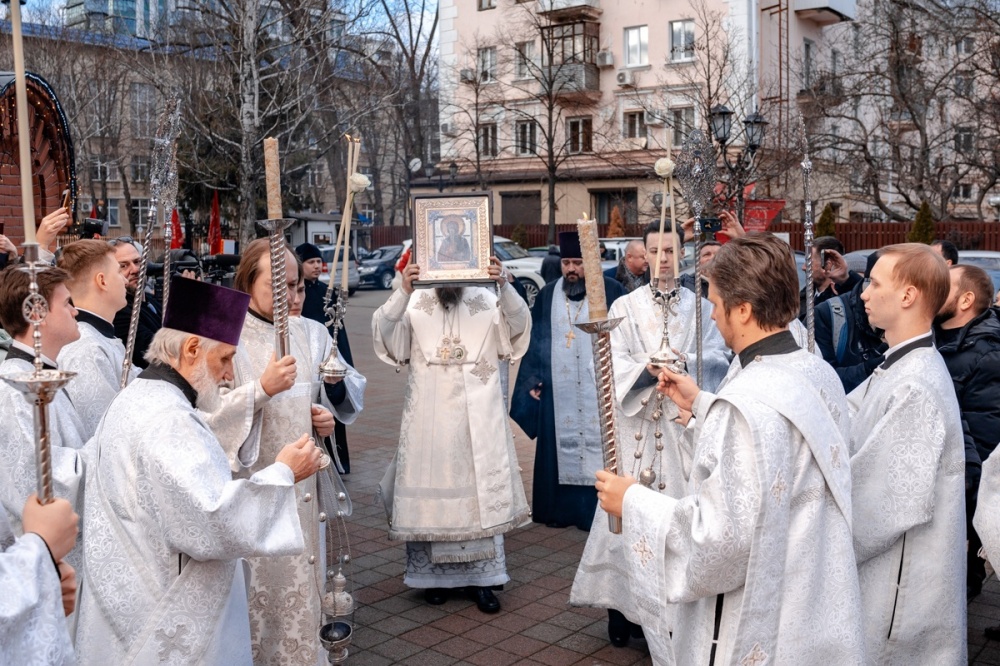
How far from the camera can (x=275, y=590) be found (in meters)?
4.38

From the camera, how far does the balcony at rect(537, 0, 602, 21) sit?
118ft

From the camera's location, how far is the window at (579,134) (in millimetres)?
36875

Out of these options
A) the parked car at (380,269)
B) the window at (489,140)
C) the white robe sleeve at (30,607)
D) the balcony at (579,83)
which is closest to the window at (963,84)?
the balcony at (579,83)

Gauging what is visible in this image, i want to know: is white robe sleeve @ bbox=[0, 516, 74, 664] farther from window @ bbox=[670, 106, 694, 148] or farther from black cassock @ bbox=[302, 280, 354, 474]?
window @ bbox=[670, 106, 694, 148]

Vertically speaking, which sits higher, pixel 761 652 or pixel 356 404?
pixel 356 404

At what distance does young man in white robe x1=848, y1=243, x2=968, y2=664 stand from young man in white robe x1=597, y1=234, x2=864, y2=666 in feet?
1.80

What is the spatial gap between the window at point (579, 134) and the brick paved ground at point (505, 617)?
100 ft

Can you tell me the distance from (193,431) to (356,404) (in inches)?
72.4

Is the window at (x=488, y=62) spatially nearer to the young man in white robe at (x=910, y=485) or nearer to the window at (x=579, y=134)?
the window at (x=579, y=134)

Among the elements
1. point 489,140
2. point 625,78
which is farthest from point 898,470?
point 489,140

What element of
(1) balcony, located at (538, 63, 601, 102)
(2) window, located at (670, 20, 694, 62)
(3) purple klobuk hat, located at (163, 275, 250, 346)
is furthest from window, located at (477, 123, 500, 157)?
(3) purple klobuk hat, located at (163, 275, 250, 346)

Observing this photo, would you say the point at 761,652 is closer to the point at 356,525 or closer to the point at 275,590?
the point at 275,590

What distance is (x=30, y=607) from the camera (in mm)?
2361

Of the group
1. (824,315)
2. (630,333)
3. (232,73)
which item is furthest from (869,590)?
(232,73)
